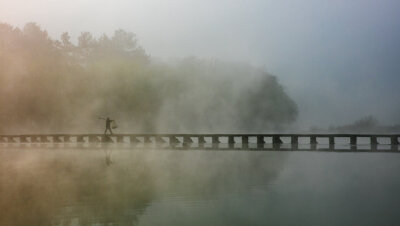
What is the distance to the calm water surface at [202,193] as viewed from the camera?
11188mm

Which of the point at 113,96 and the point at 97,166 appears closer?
the point at 97,166

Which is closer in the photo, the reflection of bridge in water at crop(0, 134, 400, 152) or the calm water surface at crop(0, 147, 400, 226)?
the calm water surface at crop(0, 147, 400, 226)

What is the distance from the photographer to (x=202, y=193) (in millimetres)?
14891

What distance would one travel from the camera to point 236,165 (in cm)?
2362

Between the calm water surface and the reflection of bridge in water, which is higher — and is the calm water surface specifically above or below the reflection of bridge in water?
above

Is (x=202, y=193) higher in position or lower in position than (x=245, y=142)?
Result: higher

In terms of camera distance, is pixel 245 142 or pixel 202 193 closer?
pixel 202 193

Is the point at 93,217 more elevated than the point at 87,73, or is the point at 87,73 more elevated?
the point at 87,73

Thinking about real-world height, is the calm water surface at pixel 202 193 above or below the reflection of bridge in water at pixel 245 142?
above

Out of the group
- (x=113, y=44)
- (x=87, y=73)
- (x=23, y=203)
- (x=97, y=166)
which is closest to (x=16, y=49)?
(x=87, y=73)

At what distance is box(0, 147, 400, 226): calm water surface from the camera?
36.7 feet

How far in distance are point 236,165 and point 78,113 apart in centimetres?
4898

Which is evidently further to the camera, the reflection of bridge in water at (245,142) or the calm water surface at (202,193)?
the reflection of bridge in water at (245,142)

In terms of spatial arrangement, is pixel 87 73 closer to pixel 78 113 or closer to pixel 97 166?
pixel 78 113
